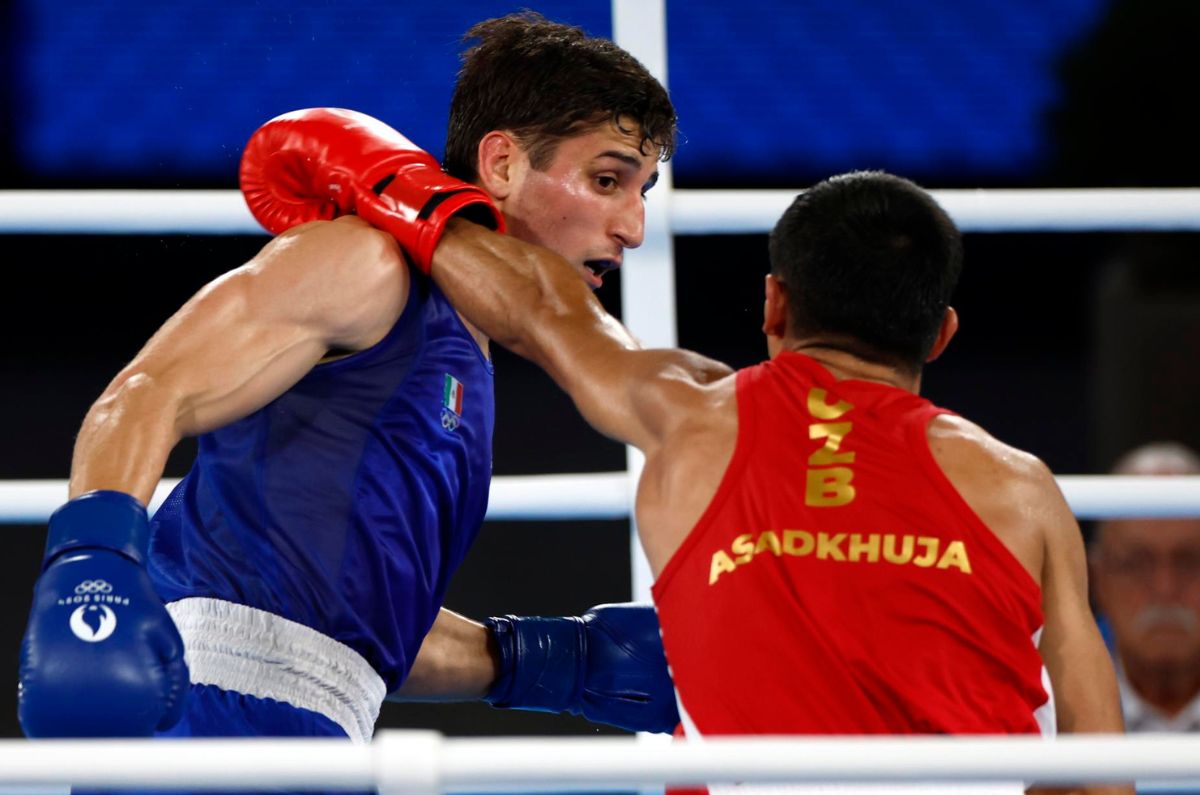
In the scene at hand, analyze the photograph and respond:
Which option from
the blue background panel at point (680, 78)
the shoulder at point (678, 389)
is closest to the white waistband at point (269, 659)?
the shoulder at point (678, 389)

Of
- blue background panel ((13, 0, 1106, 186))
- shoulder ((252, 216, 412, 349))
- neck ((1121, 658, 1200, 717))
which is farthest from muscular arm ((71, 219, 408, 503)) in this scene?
blue background panel ((13, 0, 1106, 186))

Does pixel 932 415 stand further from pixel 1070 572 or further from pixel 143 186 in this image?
pixel 143 186

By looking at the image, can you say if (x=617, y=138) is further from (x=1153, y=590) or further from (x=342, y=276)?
(x=1153, y=590)

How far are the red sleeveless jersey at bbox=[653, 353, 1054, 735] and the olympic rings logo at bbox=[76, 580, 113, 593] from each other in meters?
0.48

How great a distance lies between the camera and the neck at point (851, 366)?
1419mm

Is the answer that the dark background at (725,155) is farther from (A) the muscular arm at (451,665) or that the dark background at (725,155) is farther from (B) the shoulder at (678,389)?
(B) the shoulder at (678,389)

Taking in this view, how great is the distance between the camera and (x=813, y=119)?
249 inches

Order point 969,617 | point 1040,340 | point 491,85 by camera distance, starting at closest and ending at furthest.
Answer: point 969,617 → point 491,85 → point 1040,340

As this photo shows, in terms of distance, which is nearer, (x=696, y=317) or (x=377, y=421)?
(x=377, y=421)

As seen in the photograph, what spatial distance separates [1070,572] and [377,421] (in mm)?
744

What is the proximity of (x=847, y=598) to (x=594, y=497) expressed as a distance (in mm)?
681

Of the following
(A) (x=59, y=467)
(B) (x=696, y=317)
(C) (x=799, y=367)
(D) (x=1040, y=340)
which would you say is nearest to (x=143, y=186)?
(A) (x=59, y=467)

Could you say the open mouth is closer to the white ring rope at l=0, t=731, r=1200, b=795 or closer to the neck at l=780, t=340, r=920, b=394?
the neck at l=780, t=340, r=920, b=394

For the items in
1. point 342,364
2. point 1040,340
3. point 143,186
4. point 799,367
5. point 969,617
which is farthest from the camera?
point 1040,340
